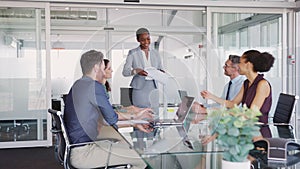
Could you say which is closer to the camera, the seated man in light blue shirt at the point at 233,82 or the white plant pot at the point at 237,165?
the white plant pot at the point at 237,165

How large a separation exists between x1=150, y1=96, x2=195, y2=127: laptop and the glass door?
7.42 feet

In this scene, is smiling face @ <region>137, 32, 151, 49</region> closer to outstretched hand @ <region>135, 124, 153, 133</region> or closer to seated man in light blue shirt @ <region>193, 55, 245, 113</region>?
seated man in light blue shirt @ <region>193, 55, 245, 113</region>

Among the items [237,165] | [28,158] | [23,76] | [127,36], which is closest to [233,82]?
[237,165]

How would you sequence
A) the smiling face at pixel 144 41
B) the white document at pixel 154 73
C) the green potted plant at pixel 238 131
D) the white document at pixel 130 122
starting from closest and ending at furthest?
1. the green potted plant at pixel 238 131
2. the white document at pixel 130 122
3. the white document at pixel 154 73
4. the smiling face at pixel 144 41

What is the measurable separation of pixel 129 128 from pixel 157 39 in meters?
2.99

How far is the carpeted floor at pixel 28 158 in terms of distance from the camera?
4.24m

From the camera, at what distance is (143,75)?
13.9ft

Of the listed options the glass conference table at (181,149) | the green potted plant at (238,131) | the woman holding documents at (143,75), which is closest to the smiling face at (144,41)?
the woman holding documents at (143,75)

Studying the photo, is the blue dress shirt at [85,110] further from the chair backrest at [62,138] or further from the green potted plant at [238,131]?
the green potted plant at [238,131]

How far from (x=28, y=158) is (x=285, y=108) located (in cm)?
307

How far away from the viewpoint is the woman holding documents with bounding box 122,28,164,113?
14.0ft

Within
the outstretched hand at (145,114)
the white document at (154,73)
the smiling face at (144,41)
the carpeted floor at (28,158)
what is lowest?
the carpeted floor at (28,158)

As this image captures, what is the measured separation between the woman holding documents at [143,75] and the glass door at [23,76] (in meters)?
1.60

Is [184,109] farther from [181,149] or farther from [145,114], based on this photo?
[181,149]
